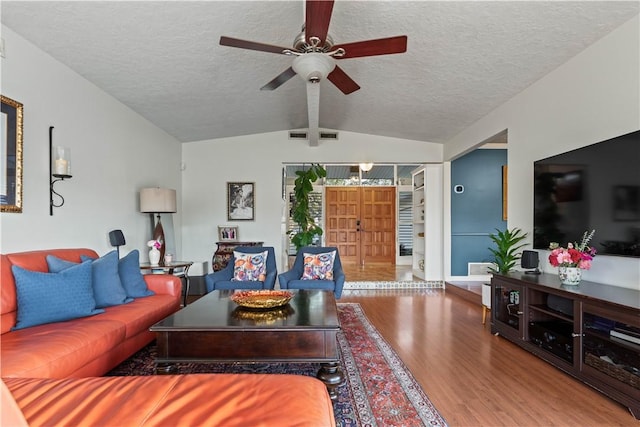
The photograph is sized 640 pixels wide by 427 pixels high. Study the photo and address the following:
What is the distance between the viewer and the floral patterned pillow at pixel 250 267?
411 centimetres

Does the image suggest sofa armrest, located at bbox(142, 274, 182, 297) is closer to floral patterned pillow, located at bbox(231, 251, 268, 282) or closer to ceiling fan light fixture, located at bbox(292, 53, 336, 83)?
floral patterned pillow, located at bbox(231, 251, 268, 282)

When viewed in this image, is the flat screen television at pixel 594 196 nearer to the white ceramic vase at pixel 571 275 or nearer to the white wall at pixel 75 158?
the white ceramic vase at pixel 571 275

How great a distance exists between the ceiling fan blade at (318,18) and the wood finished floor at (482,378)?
7.73 ft

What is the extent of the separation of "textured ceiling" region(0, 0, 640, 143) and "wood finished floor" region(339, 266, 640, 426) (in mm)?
2510

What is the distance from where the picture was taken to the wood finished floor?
1.96 meters

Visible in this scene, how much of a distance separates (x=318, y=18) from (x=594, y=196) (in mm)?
2342

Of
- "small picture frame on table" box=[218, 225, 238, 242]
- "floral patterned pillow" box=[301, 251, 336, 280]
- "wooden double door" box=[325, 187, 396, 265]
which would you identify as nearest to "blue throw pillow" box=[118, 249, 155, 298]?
"floral patterned pillow" box=[301, 251, 336, 280]

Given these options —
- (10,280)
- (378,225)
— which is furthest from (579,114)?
(378,225)

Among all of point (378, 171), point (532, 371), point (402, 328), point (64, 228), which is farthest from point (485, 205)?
point (64, 228)

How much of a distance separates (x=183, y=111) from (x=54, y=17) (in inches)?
84.5

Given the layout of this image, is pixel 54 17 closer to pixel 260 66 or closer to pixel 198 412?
pixel 260 66

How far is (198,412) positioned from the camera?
37.5 inches

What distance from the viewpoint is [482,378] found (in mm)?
2439

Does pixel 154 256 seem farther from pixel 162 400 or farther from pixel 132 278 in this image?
pixel 162 400
